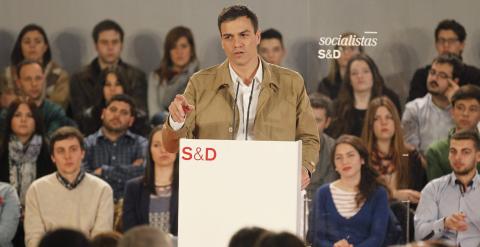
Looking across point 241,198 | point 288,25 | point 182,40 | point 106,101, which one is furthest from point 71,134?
point 241,198

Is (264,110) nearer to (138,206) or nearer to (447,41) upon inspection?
(138,206)

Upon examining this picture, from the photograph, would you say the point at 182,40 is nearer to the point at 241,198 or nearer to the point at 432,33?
the point at 432,33

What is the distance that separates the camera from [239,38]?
522 centimetres

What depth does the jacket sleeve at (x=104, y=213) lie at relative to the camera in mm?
7664

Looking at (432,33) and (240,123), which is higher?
(432,33)

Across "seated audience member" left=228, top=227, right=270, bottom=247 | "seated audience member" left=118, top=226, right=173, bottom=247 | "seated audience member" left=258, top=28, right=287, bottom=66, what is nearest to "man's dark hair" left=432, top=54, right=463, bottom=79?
"seated audience member" left=258, top=28, right=287, bottom=66

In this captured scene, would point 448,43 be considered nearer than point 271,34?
Yes

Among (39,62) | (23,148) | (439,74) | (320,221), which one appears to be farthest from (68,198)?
(439,74)

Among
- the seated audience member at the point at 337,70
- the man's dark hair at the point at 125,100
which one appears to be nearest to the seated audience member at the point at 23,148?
the man's dark hair at the point at 125,100

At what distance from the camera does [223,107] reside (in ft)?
17.2

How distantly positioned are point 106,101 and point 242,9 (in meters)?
3.27

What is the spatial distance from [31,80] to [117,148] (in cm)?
94

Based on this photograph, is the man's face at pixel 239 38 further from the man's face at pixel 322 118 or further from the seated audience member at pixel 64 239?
the man's face at pixel 322 118

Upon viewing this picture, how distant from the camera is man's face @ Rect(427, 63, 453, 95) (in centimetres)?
775
